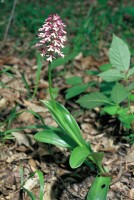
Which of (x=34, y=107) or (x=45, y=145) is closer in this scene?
(x=45, y=145)

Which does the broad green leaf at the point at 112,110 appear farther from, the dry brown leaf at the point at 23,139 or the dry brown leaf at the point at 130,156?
the dry brown leaf at the point at 23,139

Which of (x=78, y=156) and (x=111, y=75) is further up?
(x=111, y=75)

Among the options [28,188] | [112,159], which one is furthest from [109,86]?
[28,188]

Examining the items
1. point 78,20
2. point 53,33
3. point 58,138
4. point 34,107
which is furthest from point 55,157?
point 78,20

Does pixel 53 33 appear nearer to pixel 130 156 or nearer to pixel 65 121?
pixel 65 121

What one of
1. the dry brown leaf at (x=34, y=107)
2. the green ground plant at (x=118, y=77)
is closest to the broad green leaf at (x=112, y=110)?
the green ground plant at (x=118, y=77)
